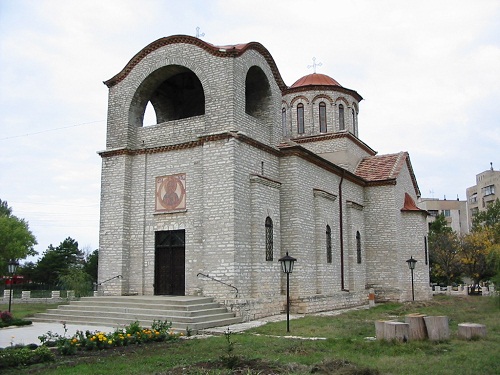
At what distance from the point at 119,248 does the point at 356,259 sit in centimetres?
1032

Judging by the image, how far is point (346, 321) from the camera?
14695 millimetres

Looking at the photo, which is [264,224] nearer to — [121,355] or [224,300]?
[224,300]

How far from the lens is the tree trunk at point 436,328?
10117 millimetres

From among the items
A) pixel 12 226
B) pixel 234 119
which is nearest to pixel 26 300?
pixel 12 226

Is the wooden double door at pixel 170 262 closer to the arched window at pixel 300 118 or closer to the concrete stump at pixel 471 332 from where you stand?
the concrete stump at pixel 471 332

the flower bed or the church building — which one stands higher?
the church building

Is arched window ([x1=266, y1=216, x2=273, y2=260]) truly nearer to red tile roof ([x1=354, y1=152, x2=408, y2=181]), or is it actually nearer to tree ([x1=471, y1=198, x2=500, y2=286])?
red tile roof ([x1=354, y1=152, x2=408, y2=181])

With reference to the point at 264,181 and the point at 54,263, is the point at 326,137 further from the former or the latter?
the point at 54,263

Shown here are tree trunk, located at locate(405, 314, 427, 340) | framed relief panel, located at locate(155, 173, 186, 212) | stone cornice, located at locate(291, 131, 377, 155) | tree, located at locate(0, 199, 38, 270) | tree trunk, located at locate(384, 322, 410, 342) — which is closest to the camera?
tree trunk, located at locate(384, 322, 410, 342)

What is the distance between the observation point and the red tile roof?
79.4ft

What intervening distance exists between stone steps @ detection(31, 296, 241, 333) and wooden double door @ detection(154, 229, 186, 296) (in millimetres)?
1228

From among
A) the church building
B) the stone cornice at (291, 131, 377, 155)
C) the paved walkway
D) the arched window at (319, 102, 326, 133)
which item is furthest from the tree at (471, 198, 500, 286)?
the paved walkway

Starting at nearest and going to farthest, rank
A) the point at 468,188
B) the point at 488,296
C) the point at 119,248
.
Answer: the point at 488,296, the point at 119,248, the point at 468,188

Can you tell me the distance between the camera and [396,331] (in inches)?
396
